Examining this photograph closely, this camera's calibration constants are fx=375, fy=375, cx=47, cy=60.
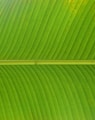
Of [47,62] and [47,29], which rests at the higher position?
[47,29]

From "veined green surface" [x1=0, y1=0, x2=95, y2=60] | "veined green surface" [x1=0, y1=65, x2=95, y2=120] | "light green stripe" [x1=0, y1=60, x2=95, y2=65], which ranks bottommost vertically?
"veined green surface" [x1=0, y1=65, x2=95, y2=120]

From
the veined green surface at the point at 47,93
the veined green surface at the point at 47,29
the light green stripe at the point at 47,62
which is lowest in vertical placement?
the veined green surface at the point at 47,93

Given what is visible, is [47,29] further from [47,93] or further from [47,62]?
[47,93]

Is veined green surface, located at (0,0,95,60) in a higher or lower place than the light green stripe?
higher

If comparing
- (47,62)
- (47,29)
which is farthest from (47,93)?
(47,29)

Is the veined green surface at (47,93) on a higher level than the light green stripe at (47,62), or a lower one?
lower

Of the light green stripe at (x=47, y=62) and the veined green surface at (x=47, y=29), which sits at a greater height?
the veined green surface at (x=47, y=29)
